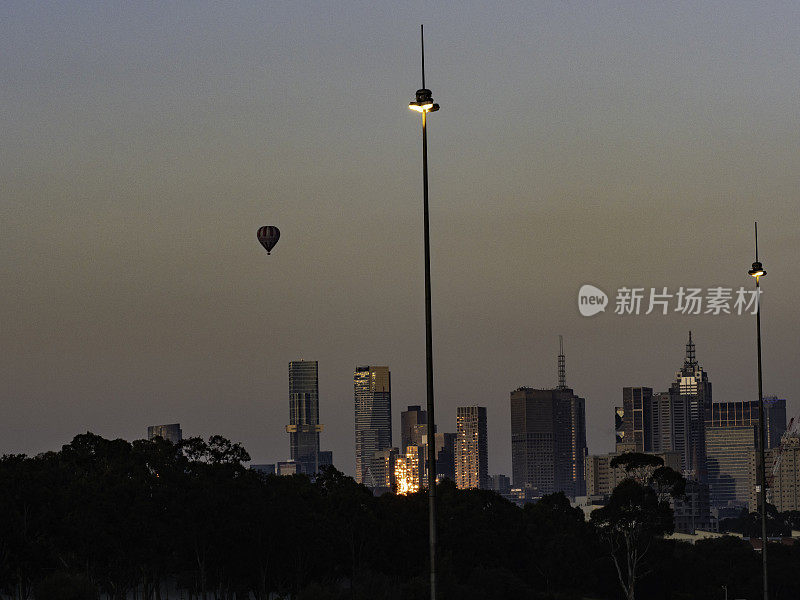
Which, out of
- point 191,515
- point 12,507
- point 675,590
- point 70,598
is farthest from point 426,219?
point 675,590

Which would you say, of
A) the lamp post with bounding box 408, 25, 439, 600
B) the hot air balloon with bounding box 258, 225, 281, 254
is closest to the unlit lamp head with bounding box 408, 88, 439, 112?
the lamp post with bounding box 408, 25, 439, 600

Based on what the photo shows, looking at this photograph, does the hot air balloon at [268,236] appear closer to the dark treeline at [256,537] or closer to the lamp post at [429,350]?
the dark treeline at [256,537]

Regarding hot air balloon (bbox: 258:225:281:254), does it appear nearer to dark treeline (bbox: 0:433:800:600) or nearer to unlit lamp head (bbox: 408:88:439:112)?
dark treeline (bbox: 0:433:800:600)

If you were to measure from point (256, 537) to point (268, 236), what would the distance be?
74.3 metres

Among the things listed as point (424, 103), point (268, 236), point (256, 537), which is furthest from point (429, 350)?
point (268, 236)

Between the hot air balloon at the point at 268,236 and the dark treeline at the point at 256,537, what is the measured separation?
46150mm

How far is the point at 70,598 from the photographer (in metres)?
62.8

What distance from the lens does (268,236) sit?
158 m

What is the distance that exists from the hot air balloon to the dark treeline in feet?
151

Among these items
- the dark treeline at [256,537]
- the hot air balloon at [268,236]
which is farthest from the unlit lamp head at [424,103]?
the hot air balloon at [268,236]

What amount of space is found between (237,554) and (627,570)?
159 ft

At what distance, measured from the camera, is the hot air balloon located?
157 metres

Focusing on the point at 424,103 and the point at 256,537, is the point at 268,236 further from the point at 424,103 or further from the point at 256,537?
the point at 424,103

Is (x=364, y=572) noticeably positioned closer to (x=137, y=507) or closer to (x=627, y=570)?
(x=137, y=507)
